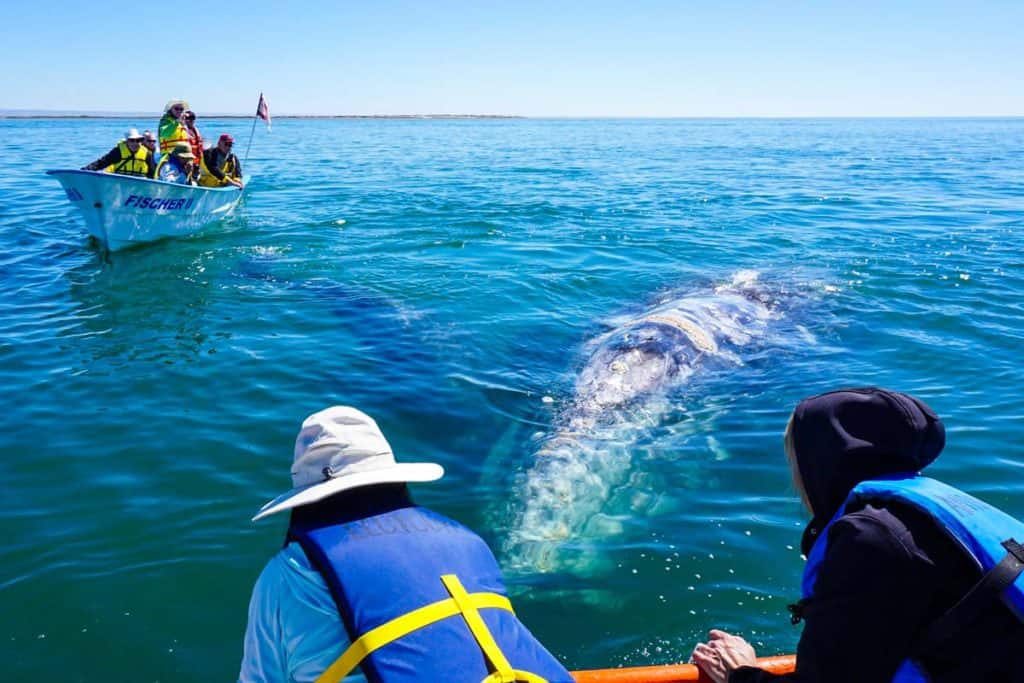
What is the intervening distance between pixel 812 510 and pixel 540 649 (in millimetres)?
1240

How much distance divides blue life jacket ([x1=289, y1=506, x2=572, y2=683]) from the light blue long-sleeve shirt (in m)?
0.05

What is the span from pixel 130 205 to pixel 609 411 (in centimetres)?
1356

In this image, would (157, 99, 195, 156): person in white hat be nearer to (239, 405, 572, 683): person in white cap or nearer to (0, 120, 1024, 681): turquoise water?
(0, 120, 1024, 681): turquoise water

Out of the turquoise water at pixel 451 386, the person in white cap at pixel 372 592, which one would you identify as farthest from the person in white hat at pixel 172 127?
the person in white cap at pixel 372 592

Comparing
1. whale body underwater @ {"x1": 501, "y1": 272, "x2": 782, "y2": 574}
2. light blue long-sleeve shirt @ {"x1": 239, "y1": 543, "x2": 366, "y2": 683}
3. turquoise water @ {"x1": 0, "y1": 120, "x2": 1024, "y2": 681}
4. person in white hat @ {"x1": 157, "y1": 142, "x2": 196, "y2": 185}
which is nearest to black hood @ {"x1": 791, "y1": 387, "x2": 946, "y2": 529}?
light blue long-sleeve shirt @ {"x1": 239, "y1": 543, "x2": 366, "y2": 683}

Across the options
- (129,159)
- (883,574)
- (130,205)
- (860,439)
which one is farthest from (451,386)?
(129,159)

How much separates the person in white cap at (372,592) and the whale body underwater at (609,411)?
3.41 m

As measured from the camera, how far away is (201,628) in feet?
18.8

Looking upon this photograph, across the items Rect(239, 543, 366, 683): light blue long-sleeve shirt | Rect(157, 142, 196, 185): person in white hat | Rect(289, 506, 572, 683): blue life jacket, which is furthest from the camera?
Rect(157, 142, 196, 185): person in white hat

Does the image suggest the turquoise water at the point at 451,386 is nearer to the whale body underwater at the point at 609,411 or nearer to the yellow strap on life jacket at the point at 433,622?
the whale body underwater at the point at 609,411

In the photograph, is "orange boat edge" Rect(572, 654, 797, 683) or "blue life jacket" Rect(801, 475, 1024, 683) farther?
"orange boat edge" Rect(572, 654, 797, 683)

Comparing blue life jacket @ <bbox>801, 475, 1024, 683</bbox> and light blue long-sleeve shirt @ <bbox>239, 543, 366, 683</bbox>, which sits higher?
blue life jacket @ <bbox>801, 475, 1024, 683</bbox>

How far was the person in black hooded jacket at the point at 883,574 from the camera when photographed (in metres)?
2.50

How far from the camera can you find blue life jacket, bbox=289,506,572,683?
283cm
